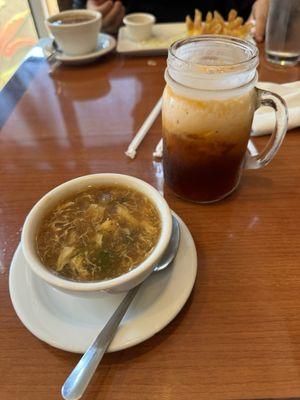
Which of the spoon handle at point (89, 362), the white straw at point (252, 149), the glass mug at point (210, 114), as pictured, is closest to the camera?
the spoon handle at point (89, 362)

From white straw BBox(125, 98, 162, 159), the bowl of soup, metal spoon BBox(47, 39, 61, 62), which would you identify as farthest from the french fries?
the bowl of soup

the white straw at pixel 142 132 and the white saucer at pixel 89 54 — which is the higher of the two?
the white saucer at pixel 89 54

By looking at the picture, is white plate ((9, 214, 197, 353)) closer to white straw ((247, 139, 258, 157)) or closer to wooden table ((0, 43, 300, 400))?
wooden table ((0, 43, 300, 400))

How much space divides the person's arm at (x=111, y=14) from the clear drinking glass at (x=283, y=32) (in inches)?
25.9

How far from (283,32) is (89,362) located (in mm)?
1136

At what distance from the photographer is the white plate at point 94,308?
42 centimetres

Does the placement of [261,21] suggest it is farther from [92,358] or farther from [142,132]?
[92,358]

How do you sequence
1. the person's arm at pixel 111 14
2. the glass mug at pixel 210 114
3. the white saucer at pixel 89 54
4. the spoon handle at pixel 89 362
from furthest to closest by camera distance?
the person's arm at pixel 111 14
the white saucer at pixel 89 54
the glass mug at pixel 210 114
the spoon handle at pixel 89 362

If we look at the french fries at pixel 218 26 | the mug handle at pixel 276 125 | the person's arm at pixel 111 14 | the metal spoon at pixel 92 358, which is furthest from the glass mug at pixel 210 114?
the person's arm at pixel 111 14

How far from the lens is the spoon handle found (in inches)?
14.7

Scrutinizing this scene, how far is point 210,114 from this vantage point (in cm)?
55

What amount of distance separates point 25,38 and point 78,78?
2.36 m

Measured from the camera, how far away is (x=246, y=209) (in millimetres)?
640

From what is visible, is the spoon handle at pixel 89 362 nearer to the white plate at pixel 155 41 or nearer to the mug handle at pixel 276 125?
the mug handle at pixel 276 125
